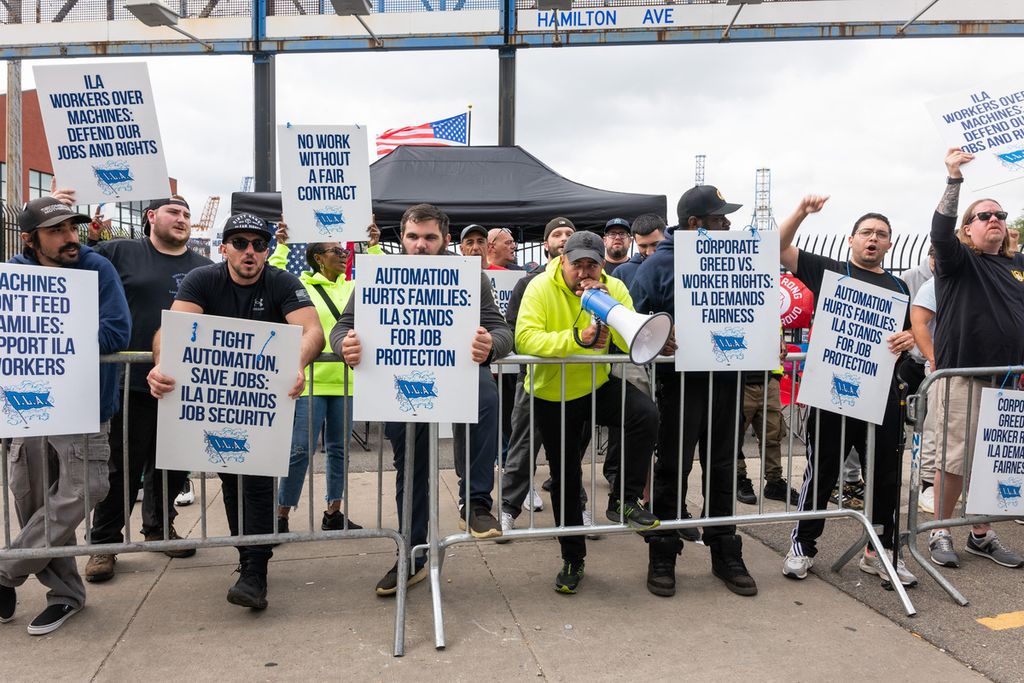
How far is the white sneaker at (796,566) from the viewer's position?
4219 millimetres

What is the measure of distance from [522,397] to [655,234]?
1.69 metres

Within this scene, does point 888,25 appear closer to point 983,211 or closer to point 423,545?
point 983,211

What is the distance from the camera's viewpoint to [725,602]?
3914 millimetres

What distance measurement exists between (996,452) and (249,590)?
422 cm

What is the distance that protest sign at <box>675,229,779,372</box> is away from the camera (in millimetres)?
3922

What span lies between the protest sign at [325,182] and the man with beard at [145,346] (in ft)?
2.37

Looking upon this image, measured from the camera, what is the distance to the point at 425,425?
4281 mm

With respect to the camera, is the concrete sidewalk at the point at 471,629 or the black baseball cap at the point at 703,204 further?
the black baseball cap at the point at 703,204

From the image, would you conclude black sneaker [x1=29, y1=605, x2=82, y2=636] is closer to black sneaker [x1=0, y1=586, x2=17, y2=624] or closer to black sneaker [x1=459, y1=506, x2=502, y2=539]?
black sneaker [x1=0, y1=586, x2=17, y2=624]

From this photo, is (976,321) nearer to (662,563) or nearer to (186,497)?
(662,563)

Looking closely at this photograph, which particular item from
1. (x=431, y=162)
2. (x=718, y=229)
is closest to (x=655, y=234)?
(x=718, y=229)

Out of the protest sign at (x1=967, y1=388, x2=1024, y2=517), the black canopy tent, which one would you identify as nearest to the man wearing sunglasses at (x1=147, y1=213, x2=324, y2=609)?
the protest sign at (x1=967, y1=388, x2=1024, y2=517)

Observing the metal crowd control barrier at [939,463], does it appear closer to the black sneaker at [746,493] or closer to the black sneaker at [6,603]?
the black sneaker at [746,493]

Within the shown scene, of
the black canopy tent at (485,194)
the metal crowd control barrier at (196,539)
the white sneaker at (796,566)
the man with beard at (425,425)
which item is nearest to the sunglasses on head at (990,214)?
the white sneaker at (796,566)
